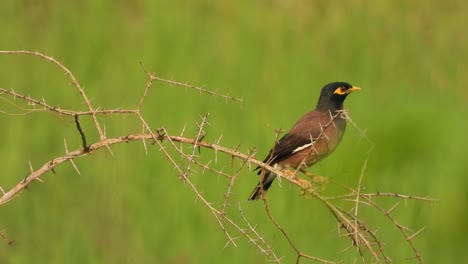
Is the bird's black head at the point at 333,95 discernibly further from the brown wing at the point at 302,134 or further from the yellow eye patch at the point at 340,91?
the brown wing at the point at 302,134

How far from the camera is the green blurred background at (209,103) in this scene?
7.00 m

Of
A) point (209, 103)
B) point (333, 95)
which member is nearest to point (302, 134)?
point (333, 95)

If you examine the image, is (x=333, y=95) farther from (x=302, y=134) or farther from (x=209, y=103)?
(x=209, y=103)

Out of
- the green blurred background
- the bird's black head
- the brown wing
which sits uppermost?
the green blurred background

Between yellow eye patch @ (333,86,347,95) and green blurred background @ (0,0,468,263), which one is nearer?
yellow eye patch @ (333,86,347,95)

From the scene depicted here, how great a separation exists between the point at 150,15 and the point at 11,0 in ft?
3.50

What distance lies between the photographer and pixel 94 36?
8.41 meters

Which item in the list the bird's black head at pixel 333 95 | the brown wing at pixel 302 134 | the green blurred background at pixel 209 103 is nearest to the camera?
the brown wing at pixel 302 134

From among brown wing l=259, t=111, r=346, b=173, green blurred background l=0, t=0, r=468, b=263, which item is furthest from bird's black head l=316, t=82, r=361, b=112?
green blurred background l=0, t=0, r=468, b=263

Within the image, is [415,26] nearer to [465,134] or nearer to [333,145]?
[465,134]

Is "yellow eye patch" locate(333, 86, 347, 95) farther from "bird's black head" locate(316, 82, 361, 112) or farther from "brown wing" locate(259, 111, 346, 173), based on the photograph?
"brown wing" locate(259, 111, 346, 173)

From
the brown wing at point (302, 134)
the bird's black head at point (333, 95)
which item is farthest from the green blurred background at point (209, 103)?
the brown wing at point (302, 134)

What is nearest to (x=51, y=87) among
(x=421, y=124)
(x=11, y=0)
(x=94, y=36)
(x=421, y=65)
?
(x=94, y=36)

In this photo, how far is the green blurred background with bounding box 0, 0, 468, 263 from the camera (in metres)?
7.00
